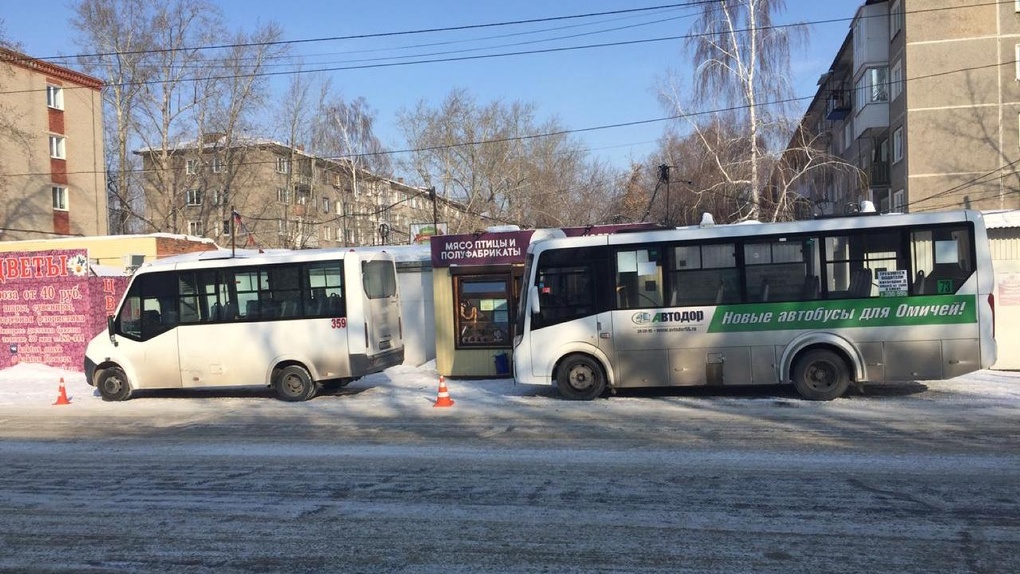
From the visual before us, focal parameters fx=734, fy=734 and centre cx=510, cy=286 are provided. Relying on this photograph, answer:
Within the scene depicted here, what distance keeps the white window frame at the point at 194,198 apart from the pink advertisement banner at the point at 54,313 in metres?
29.8

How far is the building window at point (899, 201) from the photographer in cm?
3125

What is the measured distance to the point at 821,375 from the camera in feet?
37.9

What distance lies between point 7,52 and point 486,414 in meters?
30.9

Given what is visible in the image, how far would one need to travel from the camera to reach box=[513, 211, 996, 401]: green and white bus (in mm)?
11086

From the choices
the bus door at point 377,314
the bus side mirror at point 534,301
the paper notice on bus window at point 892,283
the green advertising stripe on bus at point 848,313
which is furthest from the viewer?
the bus door at point 377,314

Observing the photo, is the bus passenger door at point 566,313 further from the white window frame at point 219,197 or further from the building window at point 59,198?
the white window frame at point 219,197

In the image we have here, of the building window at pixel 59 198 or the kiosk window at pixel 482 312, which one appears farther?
the building window at pixel 59 198

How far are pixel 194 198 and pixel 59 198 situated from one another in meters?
8.97

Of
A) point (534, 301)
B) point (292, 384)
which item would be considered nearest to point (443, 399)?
point (534, 301)

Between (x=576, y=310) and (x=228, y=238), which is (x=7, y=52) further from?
(x=576, y=310)

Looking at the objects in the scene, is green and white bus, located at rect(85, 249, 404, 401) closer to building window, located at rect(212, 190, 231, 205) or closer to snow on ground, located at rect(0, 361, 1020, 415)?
snow on ground, located at rect(0, 361, 1020, 415)

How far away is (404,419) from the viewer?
1120 centimetres

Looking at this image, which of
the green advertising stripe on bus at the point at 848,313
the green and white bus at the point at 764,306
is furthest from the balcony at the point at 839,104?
the green advertising stripe on bus at the point at 848,313

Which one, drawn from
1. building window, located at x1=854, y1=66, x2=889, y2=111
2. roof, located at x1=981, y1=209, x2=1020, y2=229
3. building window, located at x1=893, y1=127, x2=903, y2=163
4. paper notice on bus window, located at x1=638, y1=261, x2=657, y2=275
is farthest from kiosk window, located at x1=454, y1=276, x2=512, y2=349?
building window, located at x1=854, y1=66, x2=889, y2=111
